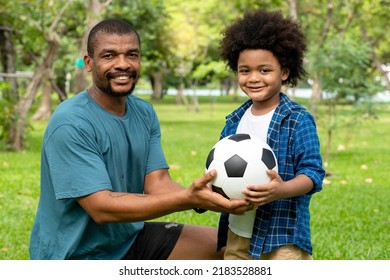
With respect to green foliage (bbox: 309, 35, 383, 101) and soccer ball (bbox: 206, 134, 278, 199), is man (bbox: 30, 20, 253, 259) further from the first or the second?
green foliage (bbox: 309, 35, 383, 101)

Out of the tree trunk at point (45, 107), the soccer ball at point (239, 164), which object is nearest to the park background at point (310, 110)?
the soccer ball at point (239, 164)

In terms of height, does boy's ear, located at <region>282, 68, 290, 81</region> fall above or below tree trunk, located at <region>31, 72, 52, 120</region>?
above

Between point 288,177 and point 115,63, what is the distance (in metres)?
1.04

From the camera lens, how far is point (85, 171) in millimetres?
3371

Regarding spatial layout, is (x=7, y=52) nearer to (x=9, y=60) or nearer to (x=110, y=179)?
(x=9, y=60)

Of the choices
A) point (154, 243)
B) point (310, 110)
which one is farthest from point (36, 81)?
point (154, 243)

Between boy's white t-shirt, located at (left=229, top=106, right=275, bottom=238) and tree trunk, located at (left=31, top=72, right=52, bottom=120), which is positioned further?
tree trunk, located at (left=31, top=72, right=52, bottom=120)

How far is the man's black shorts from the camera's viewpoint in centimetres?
388

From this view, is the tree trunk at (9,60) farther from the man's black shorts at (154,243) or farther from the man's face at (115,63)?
the man's face at (115,63)

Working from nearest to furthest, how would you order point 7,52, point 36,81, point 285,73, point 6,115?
point 285,73 < point 6,115 < point 36,81 < point 7,52

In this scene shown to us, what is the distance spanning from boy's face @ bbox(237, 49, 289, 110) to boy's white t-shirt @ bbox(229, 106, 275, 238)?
0.31ft

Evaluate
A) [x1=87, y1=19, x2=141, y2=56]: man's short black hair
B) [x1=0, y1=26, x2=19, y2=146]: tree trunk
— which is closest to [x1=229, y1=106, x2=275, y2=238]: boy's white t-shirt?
[x1=87, y1=19, x2=141, y2=56]: man's short black hair
